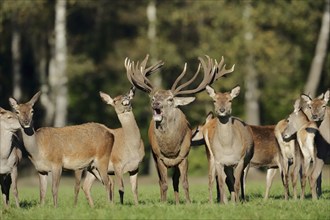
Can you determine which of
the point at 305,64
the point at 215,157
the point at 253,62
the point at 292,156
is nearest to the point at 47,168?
the point at 215,157

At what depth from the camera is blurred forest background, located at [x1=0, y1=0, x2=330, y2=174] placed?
36938mm

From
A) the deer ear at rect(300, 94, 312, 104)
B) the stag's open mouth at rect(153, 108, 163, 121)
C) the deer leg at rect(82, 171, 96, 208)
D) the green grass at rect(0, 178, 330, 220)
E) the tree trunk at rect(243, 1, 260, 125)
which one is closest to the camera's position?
the green grass at rect(0, 178, 330, 220)

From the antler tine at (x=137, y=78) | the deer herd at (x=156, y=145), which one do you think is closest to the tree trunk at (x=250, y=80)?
the deer herd at (x=156, y=145)

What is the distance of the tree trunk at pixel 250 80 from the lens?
1449 inches

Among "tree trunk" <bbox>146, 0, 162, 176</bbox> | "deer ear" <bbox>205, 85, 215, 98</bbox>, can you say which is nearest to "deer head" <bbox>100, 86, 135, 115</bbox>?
"deer ear" <bbox>205, 85, 215, 98</bbox>

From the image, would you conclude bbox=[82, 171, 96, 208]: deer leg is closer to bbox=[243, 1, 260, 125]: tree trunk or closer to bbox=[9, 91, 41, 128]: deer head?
bbox=[9, 91, 41, 128]: deer head

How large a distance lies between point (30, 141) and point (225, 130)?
10.5 feet

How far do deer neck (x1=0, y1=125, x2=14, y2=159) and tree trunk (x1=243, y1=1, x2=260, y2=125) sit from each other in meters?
19.3

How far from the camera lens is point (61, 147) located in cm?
1858

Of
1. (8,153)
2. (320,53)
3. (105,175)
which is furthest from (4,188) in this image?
(320,53)

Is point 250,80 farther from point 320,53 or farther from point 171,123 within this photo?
point 171,123

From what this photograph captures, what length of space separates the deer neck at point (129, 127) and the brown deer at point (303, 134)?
9.67 ft

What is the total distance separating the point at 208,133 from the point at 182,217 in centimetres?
349

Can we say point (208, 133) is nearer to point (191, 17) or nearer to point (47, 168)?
point (47, 168)
